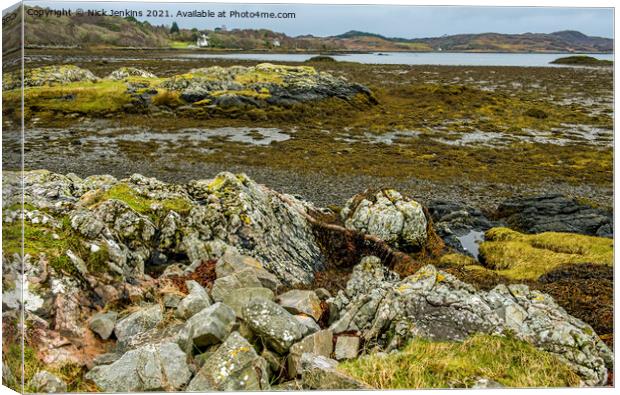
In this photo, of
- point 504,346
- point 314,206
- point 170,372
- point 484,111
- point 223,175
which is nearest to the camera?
point 170,372

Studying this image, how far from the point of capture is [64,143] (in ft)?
32.7

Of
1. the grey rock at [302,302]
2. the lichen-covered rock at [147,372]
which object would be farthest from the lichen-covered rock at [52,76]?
the grey rock at [302,302]

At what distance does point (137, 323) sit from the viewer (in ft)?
23.7

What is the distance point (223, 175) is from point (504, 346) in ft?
16.0

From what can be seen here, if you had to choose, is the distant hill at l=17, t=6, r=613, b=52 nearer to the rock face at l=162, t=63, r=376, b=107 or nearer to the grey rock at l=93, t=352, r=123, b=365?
the rock face at l=162, t=63, r=376, b=107

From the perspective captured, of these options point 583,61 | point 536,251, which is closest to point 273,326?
point 536,251

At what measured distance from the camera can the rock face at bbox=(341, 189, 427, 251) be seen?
1001cm

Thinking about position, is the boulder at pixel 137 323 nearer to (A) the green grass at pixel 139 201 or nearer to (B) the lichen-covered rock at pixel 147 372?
(B) the lichen-covered rock at pixel 147 372

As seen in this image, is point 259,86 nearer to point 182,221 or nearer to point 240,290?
point 182,221

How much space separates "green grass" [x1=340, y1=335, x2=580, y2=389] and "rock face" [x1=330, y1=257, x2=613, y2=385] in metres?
0.13

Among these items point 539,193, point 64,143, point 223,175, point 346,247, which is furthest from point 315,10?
point 539,193

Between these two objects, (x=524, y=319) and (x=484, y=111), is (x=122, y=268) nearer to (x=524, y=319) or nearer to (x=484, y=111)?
(x=524, y=319)

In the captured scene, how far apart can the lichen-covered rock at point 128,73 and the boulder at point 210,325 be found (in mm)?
5384

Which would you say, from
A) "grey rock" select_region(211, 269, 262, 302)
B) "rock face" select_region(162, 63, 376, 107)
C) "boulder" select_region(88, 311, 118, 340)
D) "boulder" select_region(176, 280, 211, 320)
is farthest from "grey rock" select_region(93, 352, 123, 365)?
"rock face" select_region(162, 63, 376, 107)
